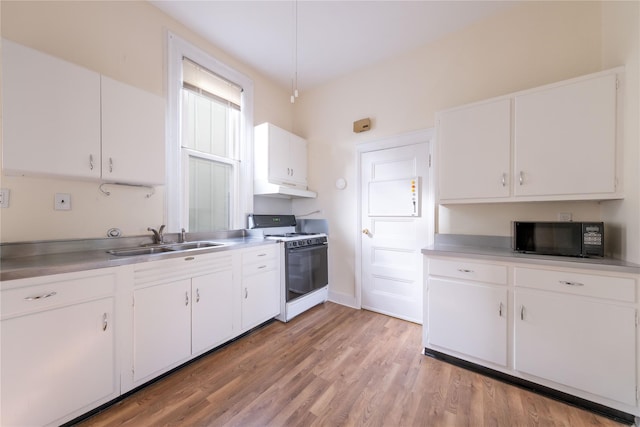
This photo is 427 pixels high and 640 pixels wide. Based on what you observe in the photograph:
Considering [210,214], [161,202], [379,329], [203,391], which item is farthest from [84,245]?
[379,329]

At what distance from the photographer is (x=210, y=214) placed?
2711 mm

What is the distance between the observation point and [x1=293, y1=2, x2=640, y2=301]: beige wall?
1.85 m

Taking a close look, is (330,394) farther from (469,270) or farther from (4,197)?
(4,197)

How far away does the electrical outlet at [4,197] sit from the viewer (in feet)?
4.79

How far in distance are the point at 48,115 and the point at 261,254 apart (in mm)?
1799

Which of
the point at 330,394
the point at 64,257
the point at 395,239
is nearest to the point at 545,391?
the point at 330,394

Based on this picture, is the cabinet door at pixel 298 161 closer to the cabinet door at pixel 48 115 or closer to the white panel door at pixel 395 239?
the white panel door at pixel 395 239

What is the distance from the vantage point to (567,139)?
66.2 inches

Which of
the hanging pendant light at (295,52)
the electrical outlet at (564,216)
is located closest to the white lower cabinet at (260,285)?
the hanging pendant light at (295,52)

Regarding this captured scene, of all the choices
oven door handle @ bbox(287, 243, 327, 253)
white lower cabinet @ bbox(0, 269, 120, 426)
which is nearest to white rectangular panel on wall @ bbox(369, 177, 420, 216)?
oven door handle @ bbox(287, 243, 327, 253)

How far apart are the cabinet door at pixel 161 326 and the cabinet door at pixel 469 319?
201cm

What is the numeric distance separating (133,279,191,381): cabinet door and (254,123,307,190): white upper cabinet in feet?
5.35

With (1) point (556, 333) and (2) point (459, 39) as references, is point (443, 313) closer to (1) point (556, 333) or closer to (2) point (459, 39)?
(1) point (556, 333)

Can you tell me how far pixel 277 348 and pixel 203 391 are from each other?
67 centimetres
